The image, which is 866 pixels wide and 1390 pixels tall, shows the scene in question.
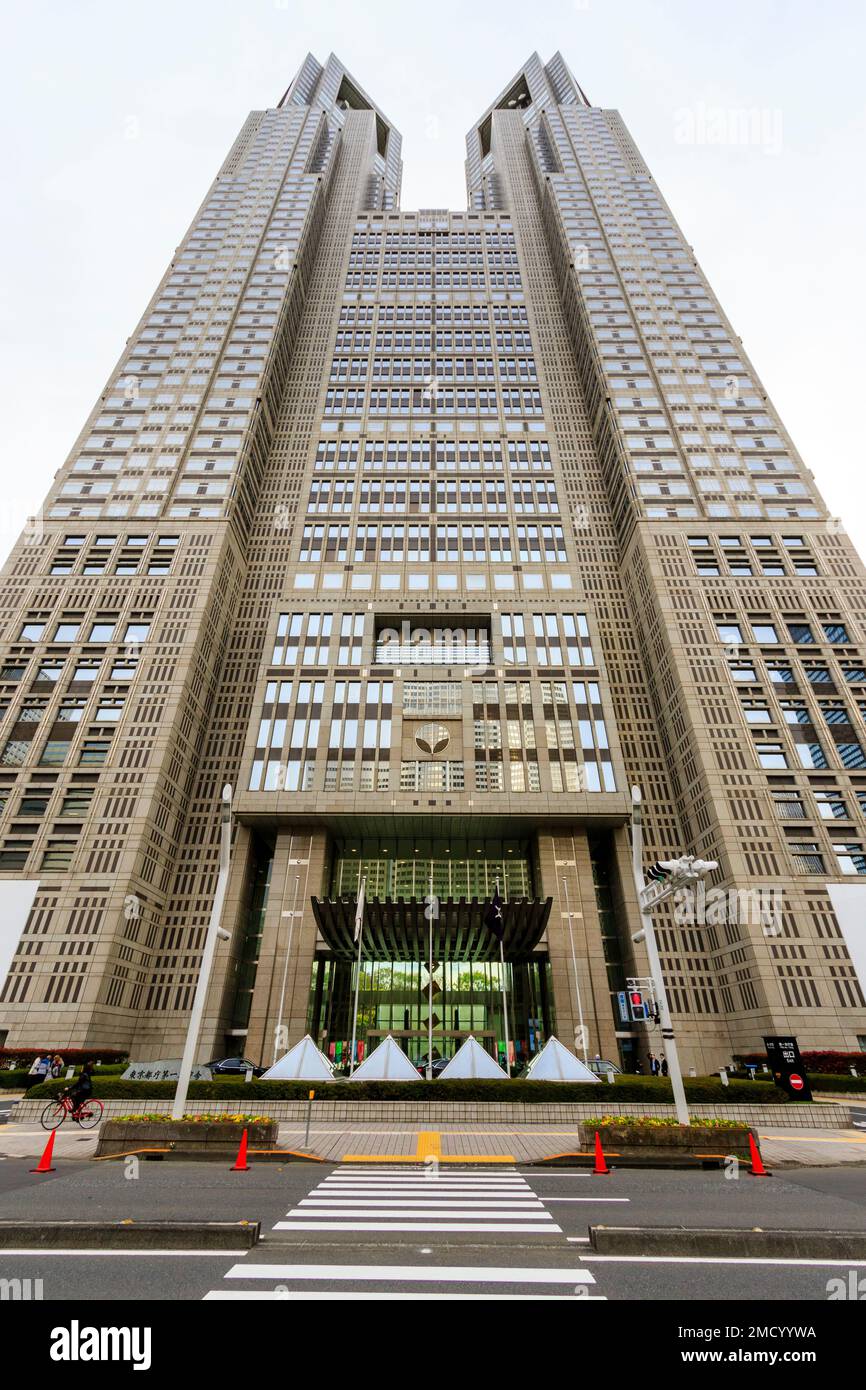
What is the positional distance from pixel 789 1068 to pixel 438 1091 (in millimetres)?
13078

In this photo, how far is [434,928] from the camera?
4350 centimetres

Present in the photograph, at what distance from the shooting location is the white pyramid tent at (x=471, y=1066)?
26.0 m

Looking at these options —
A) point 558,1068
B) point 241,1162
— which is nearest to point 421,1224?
point 241,1162

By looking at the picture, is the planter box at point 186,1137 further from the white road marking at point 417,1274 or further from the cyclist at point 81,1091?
the white road marking at point 417,1274

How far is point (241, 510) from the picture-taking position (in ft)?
202

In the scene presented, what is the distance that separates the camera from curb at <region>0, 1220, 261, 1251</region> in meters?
8.02

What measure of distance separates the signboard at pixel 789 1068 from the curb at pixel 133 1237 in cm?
2275

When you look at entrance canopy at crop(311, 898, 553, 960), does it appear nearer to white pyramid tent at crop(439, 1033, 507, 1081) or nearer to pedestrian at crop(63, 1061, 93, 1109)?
white pyramid tent at crop(439, 1033, 507, 1081)

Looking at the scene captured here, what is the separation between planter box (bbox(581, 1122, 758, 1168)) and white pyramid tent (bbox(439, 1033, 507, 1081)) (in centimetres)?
999

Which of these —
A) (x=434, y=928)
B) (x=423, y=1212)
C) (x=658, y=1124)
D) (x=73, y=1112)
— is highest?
(x=434, y=928)

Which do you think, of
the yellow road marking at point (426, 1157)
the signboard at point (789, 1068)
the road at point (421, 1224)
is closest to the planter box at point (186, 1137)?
the road at point (421, 1224)

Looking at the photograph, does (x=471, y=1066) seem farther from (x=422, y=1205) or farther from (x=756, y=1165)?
(x=422, y=1205)
